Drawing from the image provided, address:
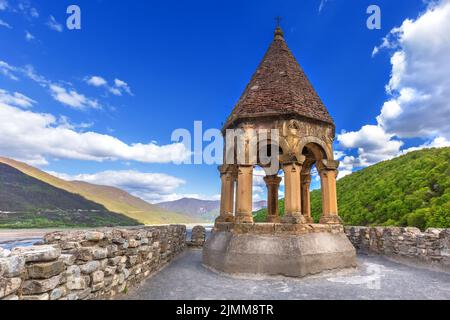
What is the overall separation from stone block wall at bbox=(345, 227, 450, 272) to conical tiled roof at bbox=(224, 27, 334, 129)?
436 cm

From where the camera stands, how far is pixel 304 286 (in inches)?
241

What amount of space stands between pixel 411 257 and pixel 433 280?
226 centimetres

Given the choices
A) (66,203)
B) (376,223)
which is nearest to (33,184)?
(66,203)

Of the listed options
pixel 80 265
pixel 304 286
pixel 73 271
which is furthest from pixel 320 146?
pixel 73 271

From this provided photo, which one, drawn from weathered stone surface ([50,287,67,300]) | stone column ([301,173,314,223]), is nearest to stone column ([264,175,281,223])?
stone column ([301,173,314,223])

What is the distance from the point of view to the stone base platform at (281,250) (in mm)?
7012

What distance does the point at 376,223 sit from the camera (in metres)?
17.5

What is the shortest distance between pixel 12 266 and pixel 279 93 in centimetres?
811

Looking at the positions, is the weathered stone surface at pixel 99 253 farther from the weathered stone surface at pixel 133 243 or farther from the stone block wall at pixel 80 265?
the weathered stone surface at pixel 133 243

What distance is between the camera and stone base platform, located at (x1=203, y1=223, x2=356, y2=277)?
7.01 meters

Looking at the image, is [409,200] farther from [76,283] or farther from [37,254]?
[37,254]

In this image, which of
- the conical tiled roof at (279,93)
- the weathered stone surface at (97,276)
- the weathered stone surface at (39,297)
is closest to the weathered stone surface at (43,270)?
the weathered stone surface at (39,297)

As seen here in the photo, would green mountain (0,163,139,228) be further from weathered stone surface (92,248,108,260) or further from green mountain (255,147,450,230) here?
weathered stone surface (92,248,108,260)
